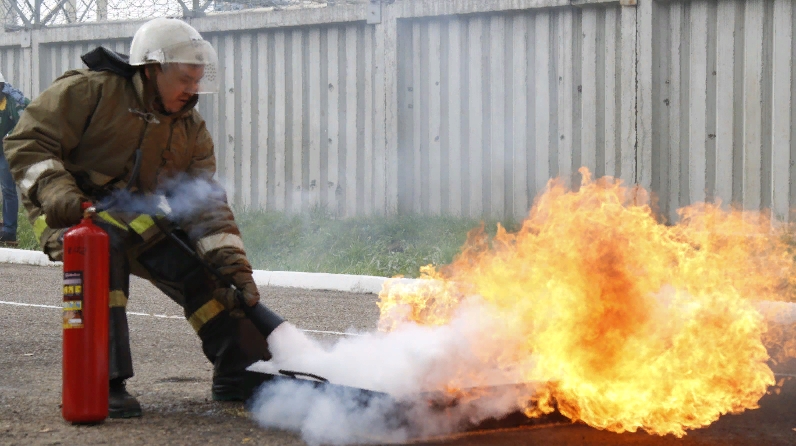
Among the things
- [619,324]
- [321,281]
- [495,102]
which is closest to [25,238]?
[321,281]

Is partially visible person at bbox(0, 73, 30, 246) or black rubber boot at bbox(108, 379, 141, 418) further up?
partially visible person at bbox(0, 73, 30, 246)

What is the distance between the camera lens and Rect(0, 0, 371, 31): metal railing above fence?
37.0ft

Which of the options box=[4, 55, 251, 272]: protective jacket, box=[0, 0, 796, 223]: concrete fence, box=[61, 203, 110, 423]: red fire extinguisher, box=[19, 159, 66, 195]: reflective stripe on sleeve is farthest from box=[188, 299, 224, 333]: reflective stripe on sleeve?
box=[0, 0, 796, 223]: concrete fence

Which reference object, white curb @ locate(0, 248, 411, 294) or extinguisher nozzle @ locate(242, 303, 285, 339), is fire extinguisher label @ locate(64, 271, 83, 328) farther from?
white curb @ locate(0, 248, 411, 294)

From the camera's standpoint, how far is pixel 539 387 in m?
4.07

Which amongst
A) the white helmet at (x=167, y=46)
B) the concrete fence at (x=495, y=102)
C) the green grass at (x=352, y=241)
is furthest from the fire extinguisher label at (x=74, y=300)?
the concrete fence at (x=495, y=102)

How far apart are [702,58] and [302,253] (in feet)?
15.8

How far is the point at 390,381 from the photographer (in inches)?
162

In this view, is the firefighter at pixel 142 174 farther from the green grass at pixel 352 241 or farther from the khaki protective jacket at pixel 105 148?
the green grass at pixel 352 241

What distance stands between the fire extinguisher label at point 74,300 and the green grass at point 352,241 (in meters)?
5.87

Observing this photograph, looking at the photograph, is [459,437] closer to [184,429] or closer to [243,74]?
[184,429]

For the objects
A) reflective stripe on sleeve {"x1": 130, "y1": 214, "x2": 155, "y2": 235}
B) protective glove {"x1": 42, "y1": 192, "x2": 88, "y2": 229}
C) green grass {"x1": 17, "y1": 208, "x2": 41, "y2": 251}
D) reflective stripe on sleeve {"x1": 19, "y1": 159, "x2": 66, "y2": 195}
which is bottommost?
green grass {"x1": 17, "y1": 208, "x2": 41, "y2": 251}

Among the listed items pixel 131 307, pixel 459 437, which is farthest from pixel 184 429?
pixel 131 307

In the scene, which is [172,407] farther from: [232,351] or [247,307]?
[247,307]
